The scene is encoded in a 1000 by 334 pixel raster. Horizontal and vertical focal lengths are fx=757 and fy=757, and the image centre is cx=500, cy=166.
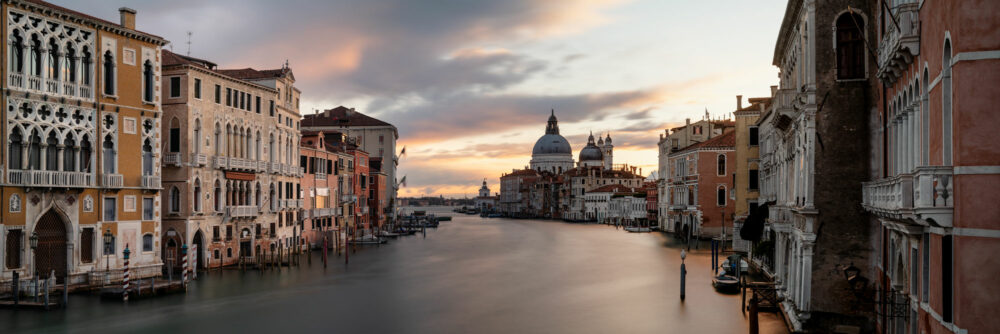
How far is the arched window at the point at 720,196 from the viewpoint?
4722 centimetres

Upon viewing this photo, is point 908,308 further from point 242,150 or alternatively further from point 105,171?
point 242,150

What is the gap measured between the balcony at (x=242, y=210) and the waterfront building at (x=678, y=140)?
3210 centimetres

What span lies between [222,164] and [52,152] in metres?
7.64

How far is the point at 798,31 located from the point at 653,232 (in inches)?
1967

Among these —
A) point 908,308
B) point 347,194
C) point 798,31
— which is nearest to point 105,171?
point 798,31

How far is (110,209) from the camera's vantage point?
22.0m

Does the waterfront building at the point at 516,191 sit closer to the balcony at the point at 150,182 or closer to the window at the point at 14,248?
the balcony at the point at 150,182

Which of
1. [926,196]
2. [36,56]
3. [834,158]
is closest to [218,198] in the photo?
[36,56]

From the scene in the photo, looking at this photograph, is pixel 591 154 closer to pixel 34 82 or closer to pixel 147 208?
pixel 147 208

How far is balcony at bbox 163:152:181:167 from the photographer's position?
2585 cm

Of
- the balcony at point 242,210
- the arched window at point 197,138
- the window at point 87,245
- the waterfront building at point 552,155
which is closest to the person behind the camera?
the window at point 87,245

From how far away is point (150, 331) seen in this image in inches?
650

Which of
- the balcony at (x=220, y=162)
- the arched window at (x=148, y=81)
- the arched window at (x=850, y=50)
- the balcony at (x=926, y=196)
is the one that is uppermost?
the arched window at (x=148, y=81)

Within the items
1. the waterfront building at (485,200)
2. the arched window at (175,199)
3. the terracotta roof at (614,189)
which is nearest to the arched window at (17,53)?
the arched window at (175,199)
